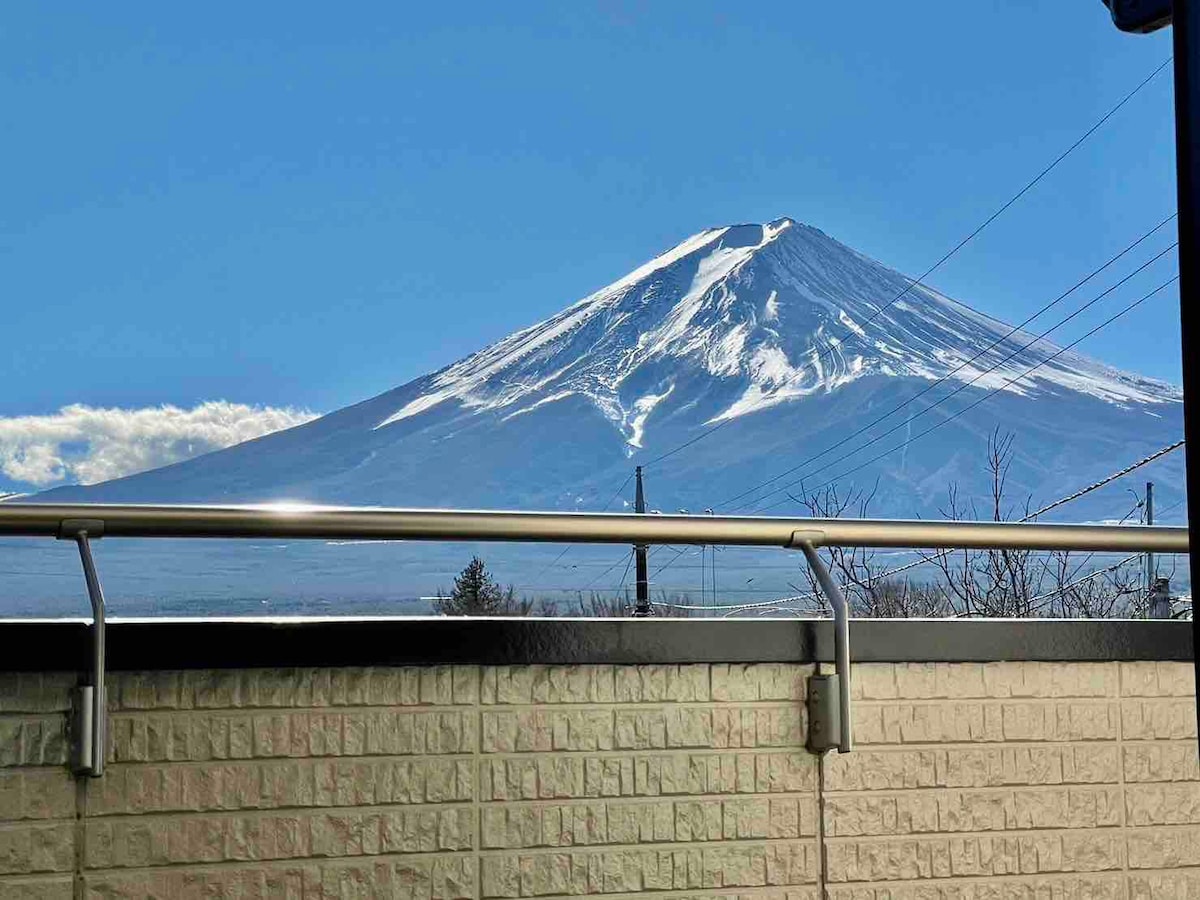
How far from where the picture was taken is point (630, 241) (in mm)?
125375

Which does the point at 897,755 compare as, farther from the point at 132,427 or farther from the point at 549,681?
the point at 132,427

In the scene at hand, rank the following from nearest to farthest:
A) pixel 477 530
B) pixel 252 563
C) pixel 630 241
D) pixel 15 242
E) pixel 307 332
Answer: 1. pixel 477 530
2. pixel 252 563
3. pixel 307 332
4. pixel 15 242
5. pixel 630 241

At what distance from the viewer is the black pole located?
1155mm

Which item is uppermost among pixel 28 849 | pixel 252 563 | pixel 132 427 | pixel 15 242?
pixel 15 242

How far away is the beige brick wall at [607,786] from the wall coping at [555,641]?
21 millimetres

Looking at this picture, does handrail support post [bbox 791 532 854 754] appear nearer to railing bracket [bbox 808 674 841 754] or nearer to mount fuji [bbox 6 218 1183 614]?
railing bracket [bbox 808 674 841 754]

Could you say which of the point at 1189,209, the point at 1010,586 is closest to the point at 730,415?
the point at 1010,586

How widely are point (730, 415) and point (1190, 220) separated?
87040mm

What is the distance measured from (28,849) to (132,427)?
92.3m

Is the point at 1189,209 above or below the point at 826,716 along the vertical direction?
above

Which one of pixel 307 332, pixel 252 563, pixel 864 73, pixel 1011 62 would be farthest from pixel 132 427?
pixel 1011 62

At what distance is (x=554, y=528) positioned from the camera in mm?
1983

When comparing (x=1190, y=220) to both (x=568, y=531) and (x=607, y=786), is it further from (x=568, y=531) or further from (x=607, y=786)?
(x=607, y=786)

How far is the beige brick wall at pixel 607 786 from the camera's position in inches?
71.4
